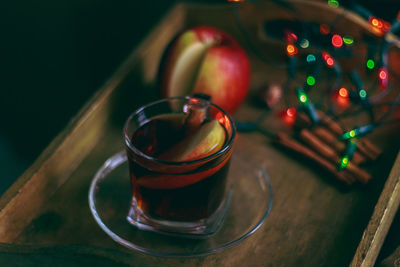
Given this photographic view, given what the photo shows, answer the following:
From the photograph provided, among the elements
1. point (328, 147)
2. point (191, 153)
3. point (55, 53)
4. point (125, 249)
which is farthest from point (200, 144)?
point (55, 53)

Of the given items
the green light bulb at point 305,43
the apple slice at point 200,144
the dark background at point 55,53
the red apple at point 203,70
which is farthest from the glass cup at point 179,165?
the dark background at point 55,53

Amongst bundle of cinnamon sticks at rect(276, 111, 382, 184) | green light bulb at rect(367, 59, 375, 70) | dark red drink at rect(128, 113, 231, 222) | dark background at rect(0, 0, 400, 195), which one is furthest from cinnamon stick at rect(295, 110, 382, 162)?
dark background at rect(0, 0, 400, 195)

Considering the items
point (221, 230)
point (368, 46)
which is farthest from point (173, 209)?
point (368, 46)

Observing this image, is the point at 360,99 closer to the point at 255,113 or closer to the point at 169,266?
the point at 255,113

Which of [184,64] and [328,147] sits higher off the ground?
[184,64]

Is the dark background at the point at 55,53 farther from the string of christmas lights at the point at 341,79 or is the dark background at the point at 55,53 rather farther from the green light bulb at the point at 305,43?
the green light bulb at the point at 305,43

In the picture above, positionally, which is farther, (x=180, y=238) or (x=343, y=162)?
(x=343, y=162)

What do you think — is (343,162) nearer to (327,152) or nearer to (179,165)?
(327,152)
